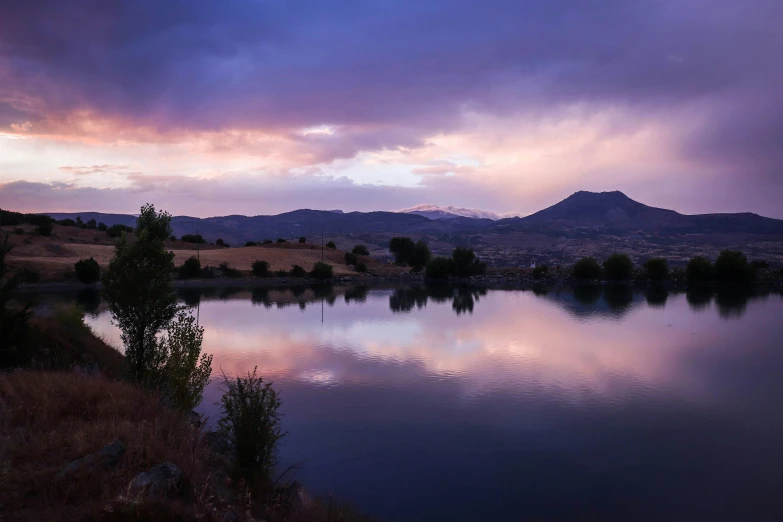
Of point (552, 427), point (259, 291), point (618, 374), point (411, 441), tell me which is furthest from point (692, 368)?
point (259, 291)

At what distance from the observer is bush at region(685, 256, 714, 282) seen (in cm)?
7775

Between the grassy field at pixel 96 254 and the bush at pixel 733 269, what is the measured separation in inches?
2143

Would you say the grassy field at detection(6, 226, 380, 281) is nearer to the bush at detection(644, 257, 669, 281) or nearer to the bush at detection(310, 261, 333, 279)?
the bush at detection(310, 261, 333, 279)

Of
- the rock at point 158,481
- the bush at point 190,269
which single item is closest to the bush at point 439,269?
the bush at point 190,269

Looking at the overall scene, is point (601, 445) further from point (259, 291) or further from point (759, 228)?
point (759, 228)

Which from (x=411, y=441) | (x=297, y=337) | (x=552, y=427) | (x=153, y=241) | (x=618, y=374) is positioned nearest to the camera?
(x=153, y=241)

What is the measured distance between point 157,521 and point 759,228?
708 ft

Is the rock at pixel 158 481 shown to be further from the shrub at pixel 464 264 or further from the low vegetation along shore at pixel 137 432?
the shrub at pixel 464 264

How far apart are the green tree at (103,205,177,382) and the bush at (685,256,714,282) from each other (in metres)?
82.6

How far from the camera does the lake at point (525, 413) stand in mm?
12398

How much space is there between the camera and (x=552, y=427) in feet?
54.9

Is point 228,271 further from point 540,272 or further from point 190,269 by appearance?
point 540,272

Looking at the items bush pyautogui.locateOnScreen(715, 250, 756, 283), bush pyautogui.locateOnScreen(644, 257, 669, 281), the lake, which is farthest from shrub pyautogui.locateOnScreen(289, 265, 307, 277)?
bush pyautogui.locateOnScreen(715, 250, 756, 283)

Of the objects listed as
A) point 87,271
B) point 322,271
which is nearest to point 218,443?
point 87,271
